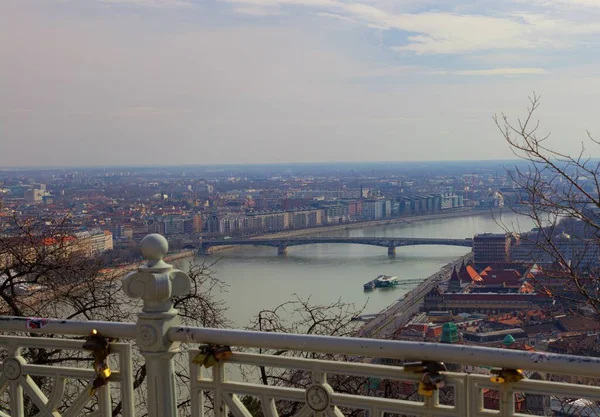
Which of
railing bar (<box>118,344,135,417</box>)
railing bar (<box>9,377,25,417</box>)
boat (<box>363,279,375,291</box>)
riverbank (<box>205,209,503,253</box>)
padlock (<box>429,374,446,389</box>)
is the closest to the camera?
padlock (<box>429,374,446,389</box>)

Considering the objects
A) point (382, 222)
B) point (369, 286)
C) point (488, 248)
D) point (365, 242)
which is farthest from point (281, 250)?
point (382, 222)

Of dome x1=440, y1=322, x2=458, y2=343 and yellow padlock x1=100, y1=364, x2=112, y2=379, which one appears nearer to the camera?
yellow padlock x1=100, y1=364, x2=112, y2=379

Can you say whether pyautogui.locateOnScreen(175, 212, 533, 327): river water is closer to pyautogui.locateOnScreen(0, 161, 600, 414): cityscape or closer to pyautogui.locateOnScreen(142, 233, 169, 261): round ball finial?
pyautogui.locateOnScreen(0, 161, 600, 414): cityscape

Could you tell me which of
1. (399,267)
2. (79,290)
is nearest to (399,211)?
(399,267)

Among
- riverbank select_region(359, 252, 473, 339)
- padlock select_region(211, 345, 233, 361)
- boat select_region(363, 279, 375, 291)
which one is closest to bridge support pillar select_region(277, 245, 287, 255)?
riverbank select_region(359, 252, 473, 339)

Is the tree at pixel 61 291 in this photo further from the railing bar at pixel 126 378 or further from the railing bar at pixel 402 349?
the railing bar at pixel 402 349

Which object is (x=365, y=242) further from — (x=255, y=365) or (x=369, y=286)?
(x=255, y=365)

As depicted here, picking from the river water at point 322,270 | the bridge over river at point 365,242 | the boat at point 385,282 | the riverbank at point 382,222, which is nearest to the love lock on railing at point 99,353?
the river water at point 322,270
